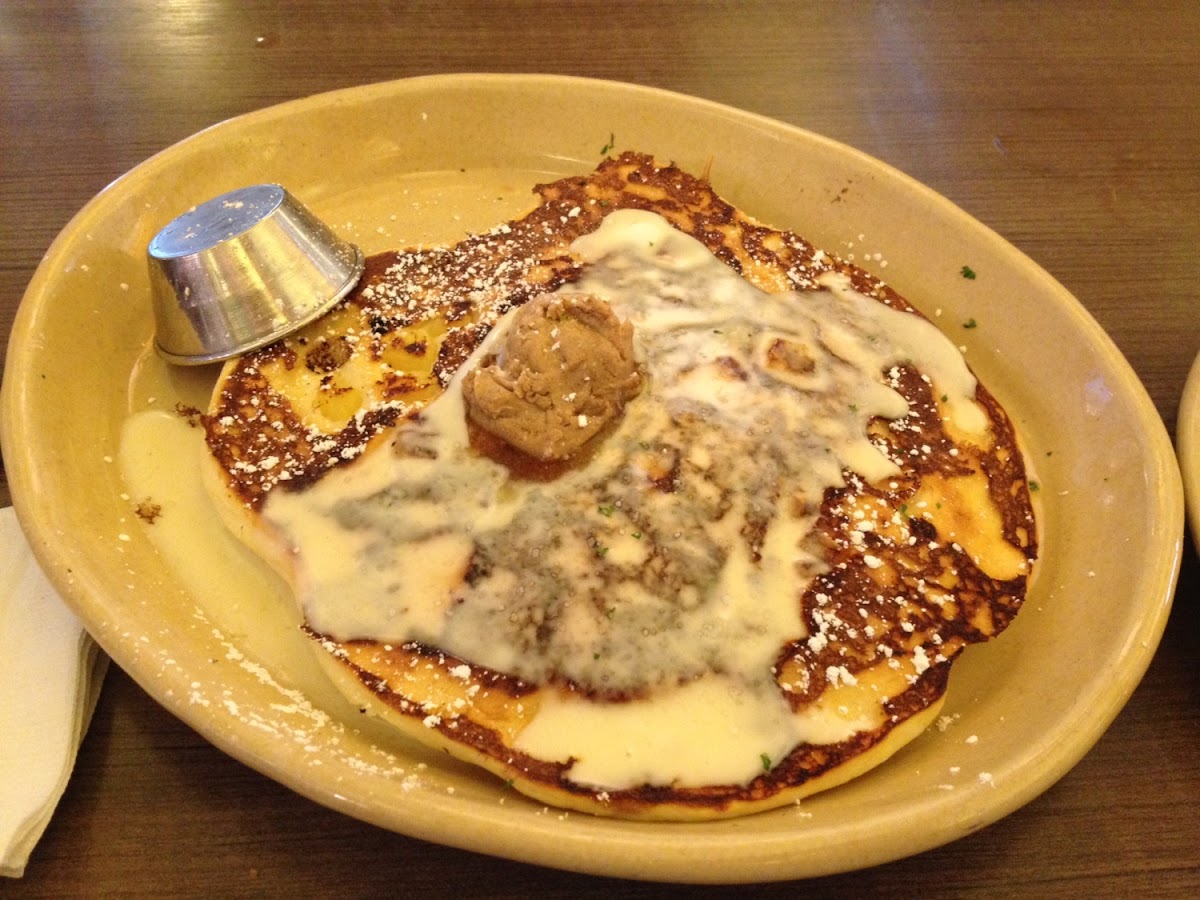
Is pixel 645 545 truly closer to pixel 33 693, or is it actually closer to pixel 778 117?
pixel 33 693

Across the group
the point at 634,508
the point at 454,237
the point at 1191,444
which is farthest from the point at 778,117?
the point at 634,508

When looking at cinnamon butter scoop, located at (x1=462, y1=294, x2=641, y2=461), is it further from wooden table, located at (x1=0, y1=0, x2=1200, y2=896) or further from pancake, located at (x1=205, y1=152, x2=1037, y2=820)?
wooden table, located at (x1=0, y1=0, x2=1200, y2=896)

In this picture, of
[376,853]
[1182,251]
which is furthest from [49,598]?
[1182,251]

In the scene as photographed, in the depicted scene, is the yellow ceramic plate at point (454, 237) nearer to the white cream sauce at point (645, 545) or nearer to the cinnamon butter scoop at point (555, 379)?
the white cream sauce at point (645, 545)

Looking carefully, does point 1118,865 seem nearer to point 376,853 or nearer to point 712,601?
point 712,601

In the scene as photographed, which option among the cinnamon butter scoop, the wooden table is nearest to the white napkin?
the wooden table

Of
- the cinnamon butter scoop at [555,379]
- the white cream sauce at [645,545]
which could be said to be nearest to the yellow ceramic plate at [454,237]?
the white cream sauce at [645,545]

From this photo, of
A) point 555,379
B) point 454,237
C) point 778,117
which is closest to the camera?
point 555,379
